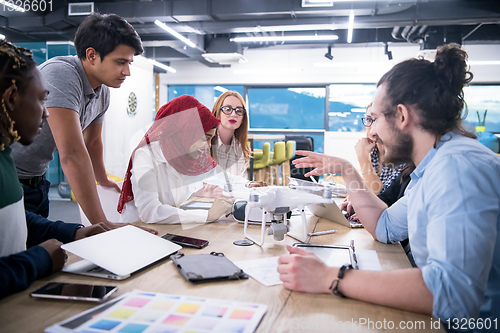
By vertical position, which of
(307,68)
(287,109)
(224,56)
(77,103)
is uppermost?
(307,68)

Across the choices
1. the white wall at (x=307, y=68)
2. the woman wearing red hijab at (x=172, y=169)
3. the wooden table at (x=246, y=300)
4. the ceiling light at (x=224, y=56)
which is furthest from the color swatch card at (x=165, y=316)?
the white wall at (x=307, y=68)

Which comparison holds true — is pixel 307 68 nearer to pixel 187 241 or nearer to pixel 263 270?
pixel 187 241

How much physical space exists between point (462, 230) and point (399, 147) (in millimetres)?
366

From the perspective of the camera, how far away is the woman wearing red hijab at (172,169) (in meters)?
1.54

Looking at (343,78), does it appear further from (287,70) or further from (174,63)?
(174,63)

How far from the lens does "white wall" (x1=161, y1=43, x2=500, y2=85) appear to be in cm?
860

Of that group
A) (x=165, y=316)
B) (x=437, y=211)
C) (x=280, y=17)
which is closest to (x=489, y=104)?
(x=280, y=17)

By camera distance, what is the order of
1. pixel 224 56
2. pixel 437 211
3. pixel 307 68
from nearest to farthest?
1. pixel 437 211
2. pixel 224 56
3. pixel 307 68

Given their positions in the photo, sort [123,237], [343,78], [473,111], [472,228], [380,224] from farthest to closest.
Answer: [343,78] < [473,111] < [380,224] < [123,237] < [472,228]

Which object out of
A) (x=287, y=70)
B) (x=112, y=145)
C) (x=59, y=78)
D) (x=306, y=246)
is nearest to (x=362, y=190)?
(x=306, y=246)

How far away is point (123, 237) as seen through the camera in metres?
1.05

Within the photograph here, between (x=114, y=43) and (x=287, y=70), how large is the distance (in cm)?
818

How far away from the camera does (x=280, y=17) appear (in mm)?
→ 6484

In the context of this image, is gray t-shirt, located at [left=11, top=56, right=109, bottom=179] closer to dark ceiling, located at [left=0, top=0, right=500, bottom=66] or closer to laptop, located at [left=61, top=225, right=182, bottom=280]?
laptop, located at [left=61, top=225, right=182, bottom=280]
